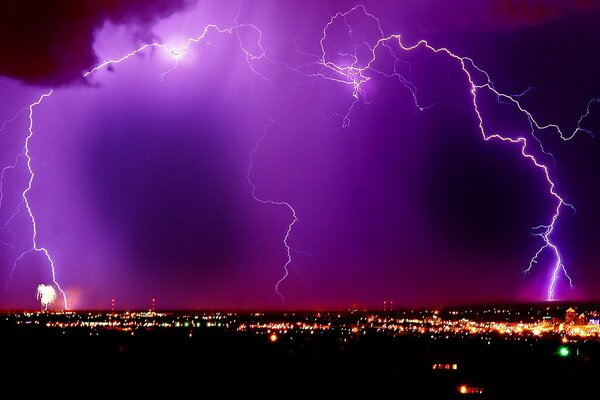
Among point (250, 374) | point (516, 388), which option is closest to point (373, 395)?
point (516, 388)

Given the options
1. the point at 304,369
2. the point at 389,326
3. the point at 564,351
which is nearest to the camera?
the point at 304,369

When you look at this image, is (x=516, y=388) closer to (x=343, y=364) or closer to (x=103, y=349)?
(x=343, y=364)

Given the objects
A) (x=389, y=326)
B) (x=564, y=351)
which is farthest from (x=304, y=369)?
(x=389, y=326)

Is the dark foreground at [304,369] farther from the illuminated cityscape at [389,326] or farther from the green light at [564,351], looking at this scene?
the illuminated cityscape at [389,326]

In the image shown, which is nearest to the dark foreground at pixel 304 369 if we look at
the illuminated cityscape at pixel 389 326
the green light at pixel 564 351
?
the green light at pixel 564 351

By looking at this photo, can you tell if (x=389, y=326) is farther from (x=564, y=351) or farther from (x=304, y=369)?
(x=304, y=369)
